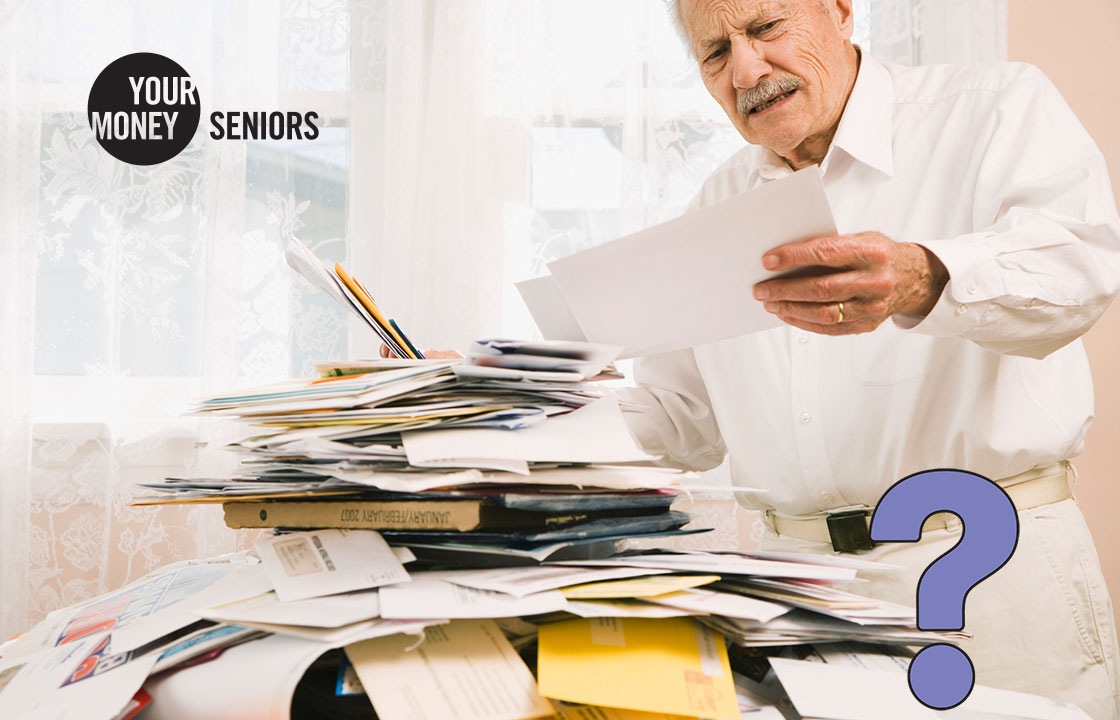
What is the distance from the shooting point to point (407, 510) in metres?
0.56

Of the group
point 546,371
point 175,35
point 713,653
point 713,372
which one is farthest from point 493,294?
point 713,653

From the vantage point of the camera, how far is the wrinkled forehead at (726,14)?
1229 mm

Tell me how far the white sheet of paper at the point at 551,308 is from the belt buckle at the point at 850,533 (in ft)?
1.77

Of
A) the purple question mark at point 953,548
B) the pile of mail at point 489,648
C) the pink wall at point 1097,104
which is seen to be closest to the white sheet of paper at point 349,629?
the pile of mail at point 489,648

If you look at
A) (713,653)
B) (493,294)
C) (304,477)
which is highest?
(493,294)

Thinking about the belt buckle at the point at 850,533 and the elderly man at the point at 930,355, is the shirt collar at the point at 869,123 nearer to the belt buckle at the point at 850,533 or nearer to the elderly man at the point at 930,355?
the elderly man at the point at 930,355

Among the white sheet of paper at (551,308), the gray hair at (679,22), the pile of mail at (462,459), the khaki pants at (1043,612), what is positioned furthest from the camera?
the gray hair at (679,22)

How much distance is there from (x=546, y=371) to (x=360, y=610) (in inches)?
8.2

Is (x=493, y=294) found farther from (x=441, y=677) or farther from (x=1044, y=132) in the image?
(x=441, y=677)

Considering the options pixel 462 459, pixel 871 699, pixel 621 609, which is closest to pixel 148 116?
pixel 462 459

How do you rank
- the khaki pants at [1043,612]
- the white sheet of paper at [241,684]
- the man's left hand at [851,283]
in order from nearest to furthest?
1. the white sheet of paper at [241,684]
2. the man's left hand at [851,283]
3. the khaki pants at [1043,612]

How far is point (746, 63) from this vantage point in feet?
4.05

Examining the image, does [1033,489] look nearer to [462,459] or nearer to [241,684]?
[462,459]

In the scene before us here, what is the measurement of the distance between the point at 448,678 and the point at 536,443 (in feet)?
0.50
